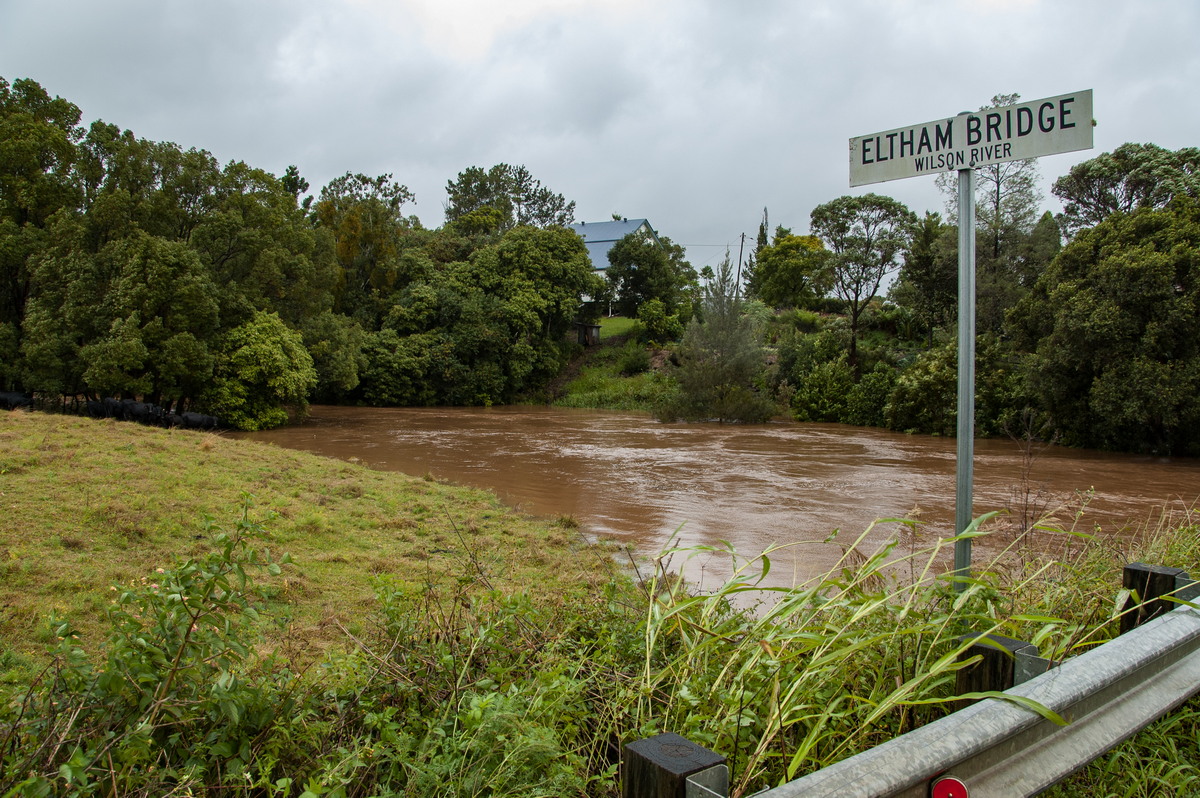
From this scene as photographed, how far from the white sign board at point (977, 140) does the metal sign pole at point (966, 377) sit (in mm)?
115

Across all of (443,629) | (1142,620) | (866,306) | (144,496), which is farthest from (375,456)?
(866,306)

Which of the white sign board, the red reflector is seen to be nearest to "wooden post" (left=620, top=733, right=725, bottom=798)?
the red reflector

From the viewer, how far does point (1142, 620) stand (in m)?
2.54

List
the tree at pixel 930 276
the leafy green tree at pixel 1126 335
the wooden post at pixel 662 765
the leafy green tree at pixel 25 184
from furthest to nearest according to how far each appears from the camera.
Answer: the tree at pixel 930 276, the leafy green tree at pixel 25 184, the leafy green tree at pixel 1126 335, the wooden post at pixel 662 765

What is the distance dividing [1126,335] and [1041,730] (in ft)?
62.1

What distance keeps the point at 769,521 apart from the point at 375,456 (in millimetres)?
9774

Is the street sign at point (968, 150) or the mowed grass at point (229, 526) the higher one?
the street sign at point (968, 150)

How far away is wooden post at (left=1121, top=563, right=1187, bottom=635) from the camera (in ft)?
8.18

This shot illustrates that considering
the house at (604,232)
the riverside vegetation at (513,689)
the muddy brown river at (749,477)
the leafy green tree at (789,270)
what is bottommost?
the muddy brown river at (749,477)

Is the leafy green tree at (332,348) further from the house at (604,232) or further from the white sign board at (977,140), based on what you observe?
the house at (604,232)

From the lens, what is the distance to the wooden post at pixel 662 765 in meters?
1.22

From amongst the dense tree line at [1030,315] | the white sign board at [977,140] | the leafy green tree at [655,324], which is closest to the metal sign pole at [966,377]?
the white sign board at [977,140]

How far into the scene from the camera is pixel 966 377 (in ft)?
9.79

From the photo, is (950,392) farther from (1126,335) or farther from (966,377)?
(966,377)
